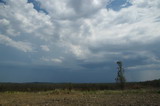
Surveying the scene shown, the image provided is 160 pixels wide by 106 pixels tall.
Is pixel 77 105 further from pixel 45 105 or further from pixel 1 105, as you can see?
pixel 1 105

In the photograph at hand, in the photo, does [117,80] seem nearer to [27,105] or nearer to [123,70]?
[123,70]

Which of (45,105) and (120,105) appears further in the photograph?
(45,105)

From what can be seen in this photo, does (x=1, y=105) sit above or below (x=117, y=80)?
below

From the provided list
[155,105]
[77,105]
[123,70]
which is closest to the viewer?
[155,105]

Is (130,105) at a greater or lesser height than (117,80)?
lesser

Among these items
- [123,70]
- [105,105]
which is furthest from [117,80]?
[105,105]

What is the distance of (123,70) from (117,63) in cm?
174

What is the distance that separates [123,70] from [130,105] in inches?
1037

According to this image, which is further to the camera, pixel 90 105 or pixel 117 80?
pixel 117 80

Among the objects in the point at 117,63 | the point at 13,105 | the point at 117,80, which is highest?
the point at 117,63

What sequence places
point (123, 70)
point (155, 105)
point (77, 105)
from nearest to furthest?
point (155, 105) < point (77, 105) < point (123, 70)

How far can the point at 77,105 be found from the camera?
647 inches

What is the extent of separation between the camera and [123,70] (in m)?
41.4

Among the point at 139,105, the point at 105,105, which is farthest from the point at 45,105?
the point at 139,105
